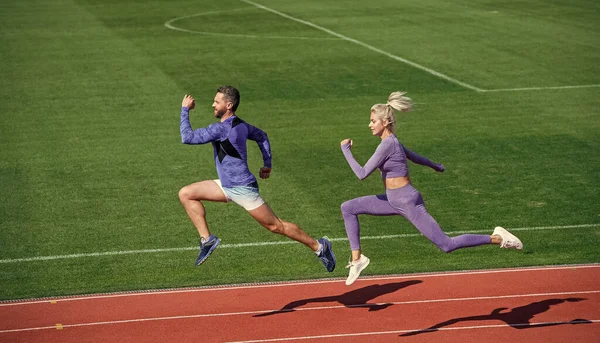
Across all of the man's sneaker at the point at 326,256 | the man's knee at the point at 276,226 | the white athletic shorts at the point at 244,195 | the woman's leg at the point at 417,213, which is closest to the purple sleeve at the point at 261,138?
the white athletic shorts at the point at 244,195

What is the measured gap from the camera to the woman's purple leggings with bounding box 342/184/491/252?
41.5 feet

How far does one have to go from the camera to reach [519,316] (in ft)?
45.3

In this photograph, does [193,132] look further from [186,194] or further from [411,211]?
[411,211]

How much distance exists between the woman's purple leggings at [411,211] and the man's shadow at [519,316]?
49.5 inches

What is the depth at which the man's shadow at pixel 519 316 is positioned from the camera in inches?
530

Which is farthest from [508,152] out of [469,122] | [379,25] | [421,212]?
[379,25]

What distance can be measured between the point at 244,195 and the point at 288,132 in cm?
1084

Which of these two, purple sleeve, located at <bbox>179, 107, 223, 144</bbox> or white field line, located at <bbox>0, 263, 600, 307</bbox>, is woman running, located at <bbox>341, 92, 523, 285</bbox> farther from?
white field line, located at <bbox>0, 263, 600, 307</bbox>

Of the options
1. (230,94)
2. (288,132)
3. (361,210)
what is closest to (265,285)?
(361,210)

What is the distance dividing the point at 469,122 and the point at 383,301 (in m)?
10.6

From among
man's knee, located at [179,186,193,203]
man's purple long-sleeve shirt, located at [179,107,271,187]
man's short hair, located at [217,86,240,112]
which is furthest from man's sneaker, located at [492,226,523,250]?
man's knee, located at [179,186,193,203]

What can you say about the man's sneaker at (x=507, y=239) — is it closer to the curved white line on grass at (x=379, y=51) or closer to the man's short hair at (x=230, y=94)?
the man's short hair at (x=230, y=94)

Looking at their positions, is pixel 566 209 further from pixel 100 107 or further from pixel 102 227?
pixel 100 107

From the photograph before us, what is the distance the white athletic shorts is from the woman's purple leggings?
3.59 feet
